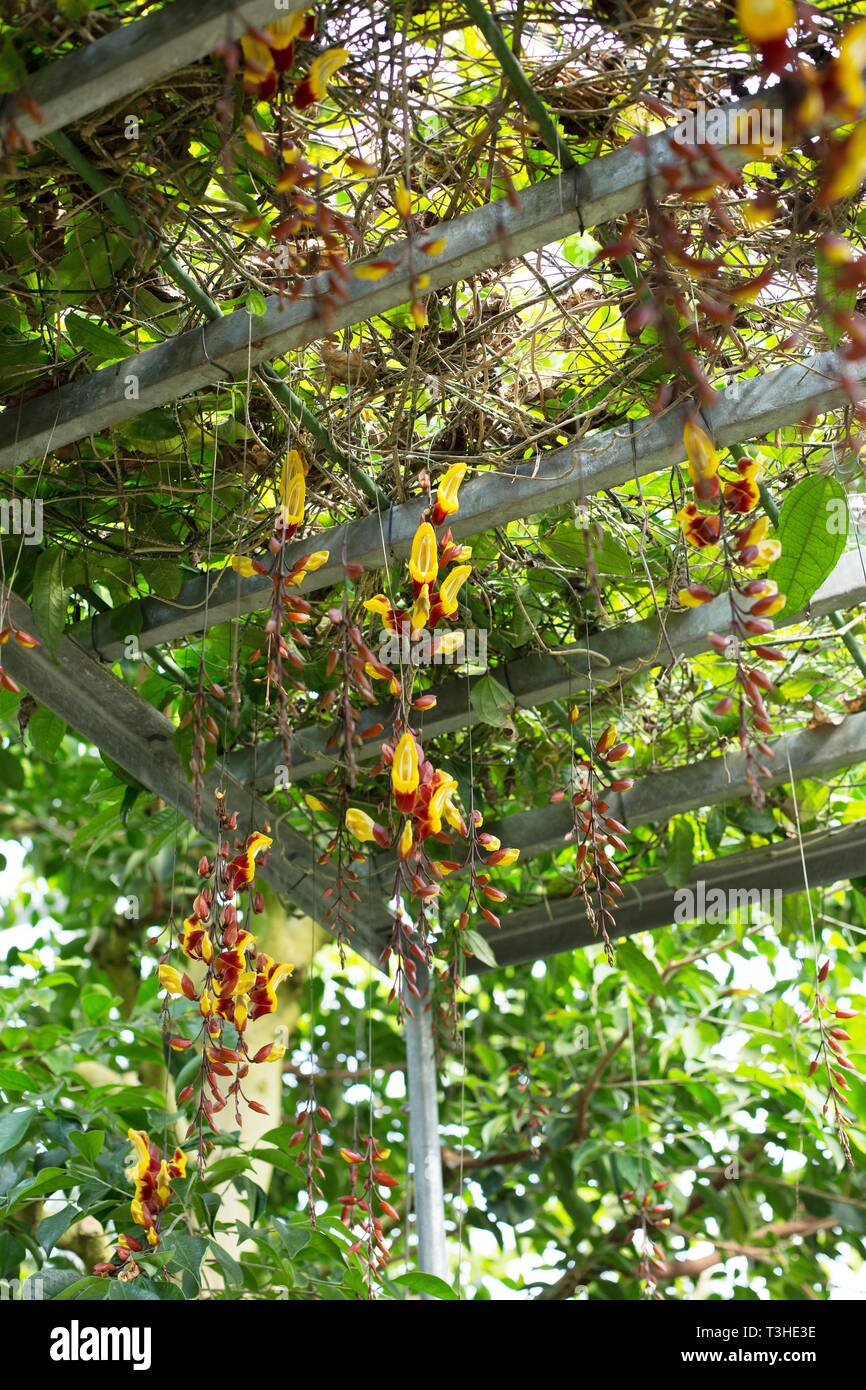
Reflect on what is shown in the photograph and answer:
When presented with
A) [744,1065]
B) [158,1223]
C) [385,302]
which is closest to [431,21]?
[385,302]

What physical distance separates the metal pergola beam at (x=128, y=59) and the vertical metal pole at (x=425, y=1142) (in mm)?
1484

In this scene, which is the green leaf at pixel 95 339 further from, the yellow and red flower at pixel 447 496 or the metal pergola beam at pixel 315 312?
the yellow and red flower at pixel 447 496

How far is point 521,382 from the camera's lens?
1730mm

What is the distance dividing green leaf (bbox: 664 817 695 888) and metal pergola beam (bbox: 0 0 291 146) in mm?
1587

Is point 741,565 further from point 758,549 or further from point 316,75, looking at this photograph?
point 316,75

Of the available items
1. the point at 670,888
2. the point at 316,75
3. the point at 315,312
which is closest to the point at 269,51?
the point at 316,75

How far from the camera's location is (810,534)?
1.71 m

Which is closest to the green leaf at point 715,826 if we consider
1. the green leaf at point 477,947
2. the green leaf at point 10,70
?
the green leaf at point 477,947

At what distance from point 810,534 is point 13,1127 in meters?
1.43

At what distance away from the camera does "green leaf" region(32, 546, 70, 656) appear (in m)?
1.79

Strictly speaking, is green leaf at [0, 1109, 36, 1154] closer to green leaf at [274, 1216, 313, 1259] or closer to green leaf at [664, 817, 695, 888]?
green leaf at [274, 1216, 313, 1259]

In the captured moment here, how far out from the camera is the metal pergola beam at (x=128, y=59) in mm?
1056

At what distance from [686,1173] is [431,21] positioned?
3264mm

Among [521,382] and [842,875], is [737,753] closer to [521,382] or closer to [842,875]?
[842,875]
